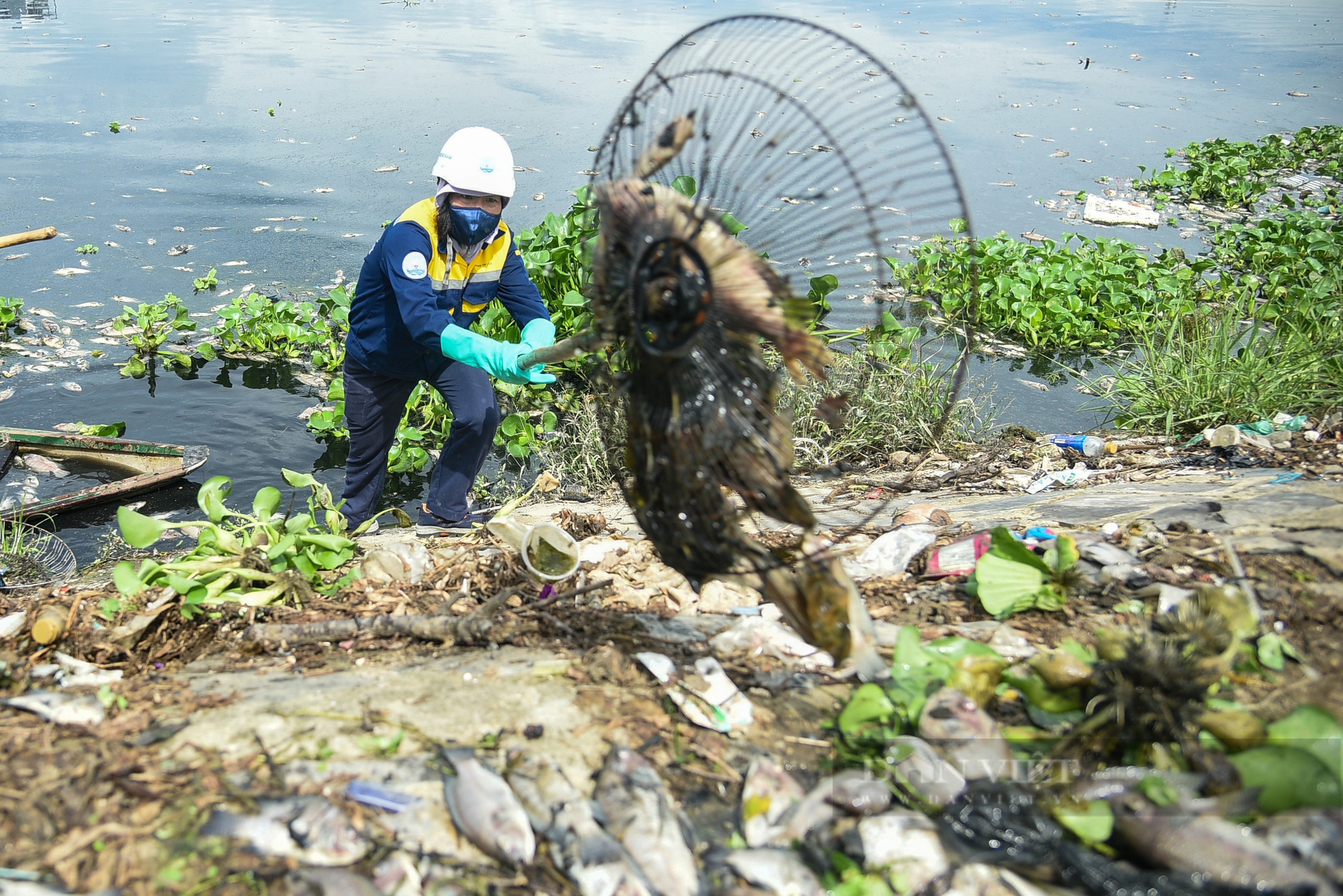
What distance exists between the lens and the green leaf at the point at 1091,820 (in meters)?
1.68

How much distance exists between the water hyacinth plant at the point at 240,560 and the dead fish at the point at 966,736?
1.96m

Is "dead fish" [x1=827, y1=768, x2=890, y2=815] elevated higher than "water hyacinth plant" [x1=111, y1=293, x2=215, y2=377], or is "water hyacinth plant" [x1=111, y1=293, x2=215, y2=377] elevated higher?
"dead fish" [x1=827, y1=768, x2=890, y2=815]

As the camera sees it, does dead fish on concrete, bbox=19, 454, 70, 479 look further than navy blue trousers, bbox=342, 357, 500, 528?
Yes

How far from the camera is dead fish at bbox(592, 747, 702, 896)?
172cm

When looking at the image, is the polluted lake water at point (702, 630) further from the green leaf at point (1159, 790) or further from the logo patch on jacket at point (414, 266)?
the logo patch on jacket at point (414, 266)

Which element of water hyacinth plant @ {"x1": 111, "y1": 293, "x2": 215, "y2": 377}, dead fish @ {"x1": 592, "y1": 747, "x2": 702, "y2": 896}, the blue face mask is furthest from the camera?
water hyacinth plant @ {"x1": 111, "y1": 293, "x2": 215, "y2": 377}

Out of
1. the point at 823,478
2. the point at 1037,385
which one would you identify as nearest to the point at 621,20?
the point at 1037,385

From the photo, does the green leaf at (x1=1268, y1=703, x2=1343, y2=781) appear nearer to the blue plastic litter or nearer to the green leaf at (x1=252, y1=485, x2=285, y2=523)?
the blue plastic litter

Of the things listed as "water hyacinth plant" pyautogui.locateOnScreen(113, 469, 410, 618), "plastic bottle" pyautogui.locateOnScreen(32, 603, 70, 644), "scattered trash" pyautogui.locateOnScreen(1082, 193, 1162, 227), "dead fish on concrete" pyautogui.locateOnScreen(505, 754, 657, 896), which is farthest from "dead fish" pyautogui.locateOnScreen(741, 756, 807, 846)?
"scattered trash" pyautogui.locateOnScreen(1082, 193, 1162, 227)

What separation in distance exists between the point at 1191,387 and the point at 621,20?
1267cm

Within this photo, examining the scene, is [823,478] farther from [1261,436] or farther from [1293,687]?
[1293,687]

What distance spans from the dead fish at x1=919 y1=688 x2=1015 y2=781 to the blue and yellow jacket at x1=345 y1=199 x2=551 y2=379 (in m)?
2.29

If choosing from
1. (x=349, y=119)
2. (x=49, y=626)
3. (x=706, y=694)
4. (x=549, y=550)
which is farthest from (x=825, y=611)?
(x=349, y=119)

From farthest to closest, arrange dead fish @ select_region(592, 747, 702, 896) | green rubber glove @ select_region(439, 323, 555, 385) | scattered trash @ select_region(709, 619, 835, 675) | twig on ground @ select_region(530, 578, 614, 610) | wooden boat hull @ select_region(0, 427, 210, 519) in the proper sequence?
1. wooden boat hull @ select_region(0, 427, 210, 519)
2. green rubber glove @ select_region(439, 323, 555, 385)
3. twig on ground @ select_region(530, 578, 614, 610)
4. scattered trash @ select_region(709, 619, 835, 675)
5. dead fish @ select_region(592, 747, 702, 896)
